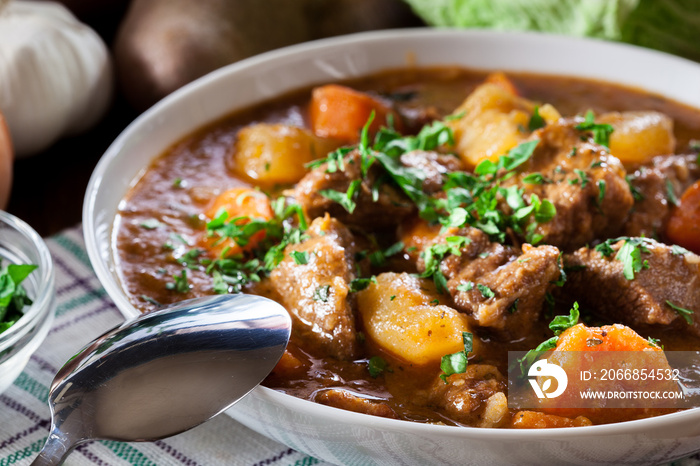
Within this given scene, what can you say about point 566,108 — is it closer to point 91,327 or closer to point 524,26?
point 524,26

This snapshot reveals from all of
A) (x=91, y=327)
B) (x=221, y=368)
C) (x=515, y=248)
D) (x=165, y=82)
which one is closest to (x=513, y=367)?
(x=515, y=248)

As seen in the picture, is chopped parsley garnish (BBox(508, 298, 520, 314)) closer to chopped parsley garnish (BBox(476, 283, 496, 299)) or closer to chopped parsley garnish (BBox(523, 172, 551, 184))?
chopped parsley garnish (BBox(476, 283, 496, 299))

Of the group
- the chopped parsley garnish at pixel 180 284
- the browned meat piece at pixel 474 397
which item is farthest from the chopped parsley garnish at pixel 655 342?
the chopped parsley garnish at pixel 180 284

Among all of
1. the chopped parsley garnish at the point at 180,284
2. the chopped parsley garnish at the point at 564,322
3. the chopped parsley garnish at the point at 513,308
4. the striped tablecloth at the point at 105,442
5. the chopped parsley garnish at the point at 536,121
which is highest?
the chopped parsley garnish at the point at 536,121

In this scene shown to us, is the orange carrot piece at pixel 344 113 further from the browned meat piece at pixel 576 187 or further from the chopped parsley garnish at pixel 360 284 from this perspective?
the chopped parsley garnish at pixel 360 284

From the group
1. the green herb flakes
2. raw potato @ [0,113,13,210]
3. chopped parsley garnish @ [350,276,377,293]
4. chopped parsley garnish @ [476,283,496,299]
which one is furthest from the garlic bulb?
chopped parsley garnish @ [476,283,496,299]
